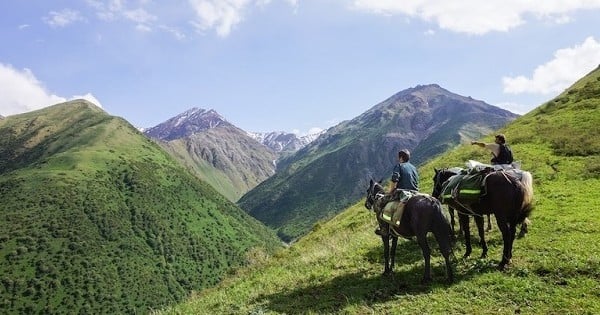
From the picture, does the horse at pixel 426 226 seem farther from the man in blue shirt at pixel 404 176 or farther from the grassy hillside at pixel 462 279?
the man in blue shirt at pixel 404 176

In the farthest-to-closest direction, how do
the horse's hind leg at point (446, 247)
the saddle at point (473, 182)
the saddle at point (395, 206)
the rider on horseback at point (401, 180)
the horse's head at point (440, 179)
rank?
the horse's head at point (440, 179)
the rider on horseback at point (401, 180)
the saddle at point (473, 182)
the saddle at point (395, 206)
the horse's hind leg at point (446, 247)

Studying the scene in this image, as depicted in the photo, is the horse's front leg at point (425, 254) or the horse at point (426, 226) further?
the horse's front leg at point (425, 254)

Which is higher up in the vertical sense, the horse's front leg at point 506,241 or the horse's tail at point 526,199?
the horse's tail at point 526,199

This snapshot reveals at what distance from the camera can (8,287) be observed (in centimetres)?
17900

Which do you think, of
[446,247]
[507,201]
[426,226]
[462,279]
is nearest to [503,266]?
[462,279]

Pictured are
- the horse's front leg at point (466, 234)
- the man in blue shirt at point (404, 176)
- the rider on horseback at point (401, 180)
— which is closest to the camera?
the rider on horseback at point (401, 180)

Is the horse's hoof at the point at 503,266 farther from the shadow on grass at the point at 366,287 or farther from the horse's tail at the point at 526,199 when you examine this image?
the horse's tail at the point at 526,199

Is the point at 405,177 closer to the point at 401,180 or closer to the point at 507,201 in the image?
the point at 401,180

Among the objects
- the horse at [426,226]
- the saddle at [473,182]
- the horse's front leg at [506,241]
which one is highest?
the saddle at [473,182]

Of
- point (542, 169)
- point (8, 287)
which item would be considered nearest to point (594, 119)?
point (542, 169)

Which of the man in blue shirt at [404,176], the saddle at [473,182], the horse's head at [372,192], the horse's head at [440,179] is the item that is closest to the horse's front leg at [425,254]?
the man in blue shirt at [404,176]

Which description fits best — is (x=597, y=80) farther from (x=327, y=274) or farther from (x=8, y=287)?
(x=8, y=287)

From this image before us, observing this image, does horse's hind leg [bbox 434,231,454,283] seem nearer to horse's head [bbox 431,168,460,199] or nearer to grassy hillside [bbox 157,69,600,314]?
grassy hillside [bbox 157,69,600,314]

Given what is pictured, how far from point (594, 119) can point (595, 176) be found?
1411cm
